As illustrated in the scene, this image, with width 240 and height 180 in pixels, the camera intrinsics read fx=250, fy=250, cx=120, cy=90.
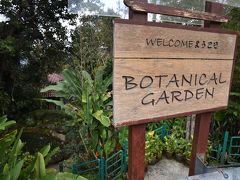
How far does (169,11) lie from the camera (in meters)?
1.33

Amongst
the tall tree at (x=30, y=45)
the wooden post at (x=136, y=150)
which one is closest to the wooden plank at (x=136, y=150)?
the wooden post at (x=136, y=150)

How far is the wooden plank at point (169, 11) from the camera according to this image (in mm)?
1215

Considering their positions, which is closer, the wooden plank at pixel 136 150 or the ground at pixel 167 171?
the wooden plank at pixel 136 150

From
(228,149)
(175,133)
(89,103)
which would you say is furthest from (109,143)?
(228,149)

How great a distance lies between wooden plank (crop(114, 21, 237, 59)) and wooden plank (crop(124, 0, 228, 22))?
0.28 ft

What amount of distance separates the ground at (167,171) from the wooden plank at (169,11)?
7.29 feet

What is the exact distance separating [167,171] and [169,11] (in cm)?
253

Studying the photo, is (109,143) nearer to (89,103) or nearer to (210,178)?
(89,103)

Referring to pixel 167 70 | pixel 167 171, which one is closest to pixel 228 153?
pixel 167 171

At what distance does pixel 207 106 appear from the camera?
158 cm

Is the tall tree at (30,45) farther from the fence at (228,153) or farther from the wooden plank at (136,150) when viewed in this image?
the wooden plank at (136,150)

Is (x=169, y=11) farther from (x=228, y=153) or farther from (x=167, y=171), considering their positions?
(x=228, y=153)

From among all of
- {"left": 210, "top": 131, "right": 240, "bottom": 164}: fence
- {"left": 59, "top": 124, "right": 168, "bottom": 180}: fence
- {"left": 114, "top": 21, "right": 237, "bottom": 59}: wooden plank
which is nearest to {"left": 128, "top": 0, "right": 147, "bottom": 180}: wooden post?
{"left": 114, "top": 21, "right": 237, "bottom": 59}: wooden plank

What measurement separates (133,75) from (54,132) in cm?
728
